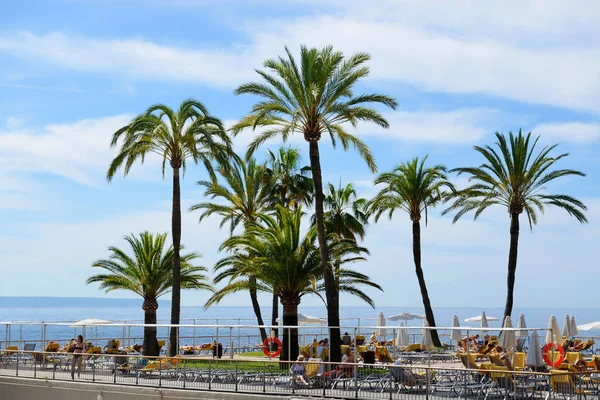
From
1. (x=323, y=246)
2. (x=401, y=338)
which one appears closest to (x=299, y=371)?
(x=401, y=338)

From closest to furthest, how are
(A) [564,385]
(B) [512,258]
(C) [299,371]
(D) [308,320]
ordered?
Answer: 1. (A) [564,385]
2. (C) [299,371]
3. (B) [512,258]
4. (D) [308,320]

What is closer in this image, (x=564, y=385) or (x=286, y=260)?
(x=564, y=385)

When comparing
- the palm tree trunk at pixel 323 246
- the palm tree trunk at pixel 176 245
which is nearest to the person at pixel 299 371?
the palm tree trunk at pixel 323 246

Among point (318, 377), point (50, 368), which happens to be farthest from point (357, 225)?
point (318, 377)

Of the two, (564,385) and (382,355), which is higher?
(382,355)

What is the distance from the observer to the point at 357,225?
50250 millimetres

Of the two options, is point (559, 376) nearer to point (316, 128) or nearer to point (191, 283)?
point (316, 128)

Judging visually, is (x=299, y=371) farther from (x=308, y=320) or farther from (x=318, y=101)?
(x=308, y=320)

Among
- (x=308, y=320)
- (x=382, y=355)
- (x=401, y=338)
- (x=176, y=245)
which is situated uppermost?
(x=176, y=245)

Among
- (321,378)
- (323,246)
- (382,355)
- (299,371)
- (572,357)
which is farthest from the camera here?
(323,246)

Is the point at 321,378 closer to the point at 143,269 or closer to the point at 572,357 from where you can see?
the point at 572,357

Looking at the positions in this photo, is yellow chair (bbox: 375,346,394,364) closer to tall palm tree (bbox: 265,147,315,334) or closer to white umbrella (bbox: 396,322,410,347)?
white umbrella (bbox: 396,322,410,347)

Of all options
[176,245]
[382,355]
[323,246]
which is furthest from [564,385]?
[176,245]

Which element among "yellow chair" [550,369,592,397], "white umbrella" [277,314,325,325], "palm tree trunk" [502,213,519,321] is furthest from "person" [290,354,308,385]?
"white umbrella" [277,314,325,325]
